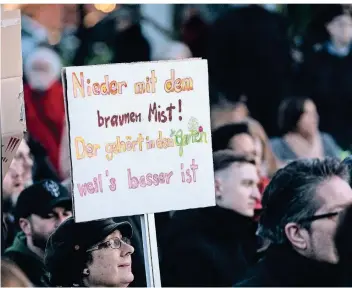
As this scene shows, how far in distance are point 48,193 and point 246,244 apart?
1.26 metres

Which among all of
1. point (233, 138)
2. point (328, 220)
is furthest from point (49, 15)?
point (328, 220)

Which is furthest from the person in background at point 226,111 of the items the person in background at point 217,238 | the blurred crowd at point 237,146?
the person in background at point 217,238

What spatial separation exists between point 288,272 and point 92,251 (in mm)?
1836

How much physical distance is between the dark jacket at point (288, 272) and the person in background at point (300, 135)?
607mm

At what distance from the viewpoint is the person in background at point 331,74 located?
18.4 ft

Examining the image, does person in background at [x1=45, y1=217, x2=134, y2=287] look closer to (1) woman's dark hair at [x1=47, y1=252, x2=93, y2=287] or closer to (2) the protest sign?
(1) woman's dark hair at [x1=47, y1=252, x2=93, y2=287]

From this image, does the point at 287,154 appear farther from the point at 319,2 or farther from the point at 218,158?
the point at 319,2

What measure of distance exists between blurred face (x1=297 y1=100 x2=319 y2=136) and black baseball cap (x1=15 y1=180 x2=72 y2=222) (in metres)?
1.50

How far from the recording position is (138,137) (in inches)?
142

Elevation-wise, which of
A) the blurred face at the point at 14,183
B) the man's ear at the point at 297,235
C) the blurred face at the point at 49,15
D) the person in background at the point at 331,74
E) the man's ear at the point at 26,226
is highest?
the blurred face at the point at 49,15

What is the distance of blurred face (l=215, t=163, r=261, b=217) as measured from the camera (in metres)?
5.71

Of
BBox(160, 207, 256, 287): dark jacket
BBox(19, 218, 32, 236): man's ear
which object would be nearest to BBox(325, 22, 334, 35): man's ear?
BBox(160, 207, 256, 287): dark jacket

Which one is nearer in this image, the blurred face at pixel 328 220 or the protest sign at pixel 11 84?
the protest sign at pixel 11 84

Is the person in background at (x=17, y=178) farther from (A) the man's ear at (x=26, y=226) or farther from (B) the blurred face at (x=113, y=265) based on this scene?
(B) the blurred face at (x=113, y=265)
